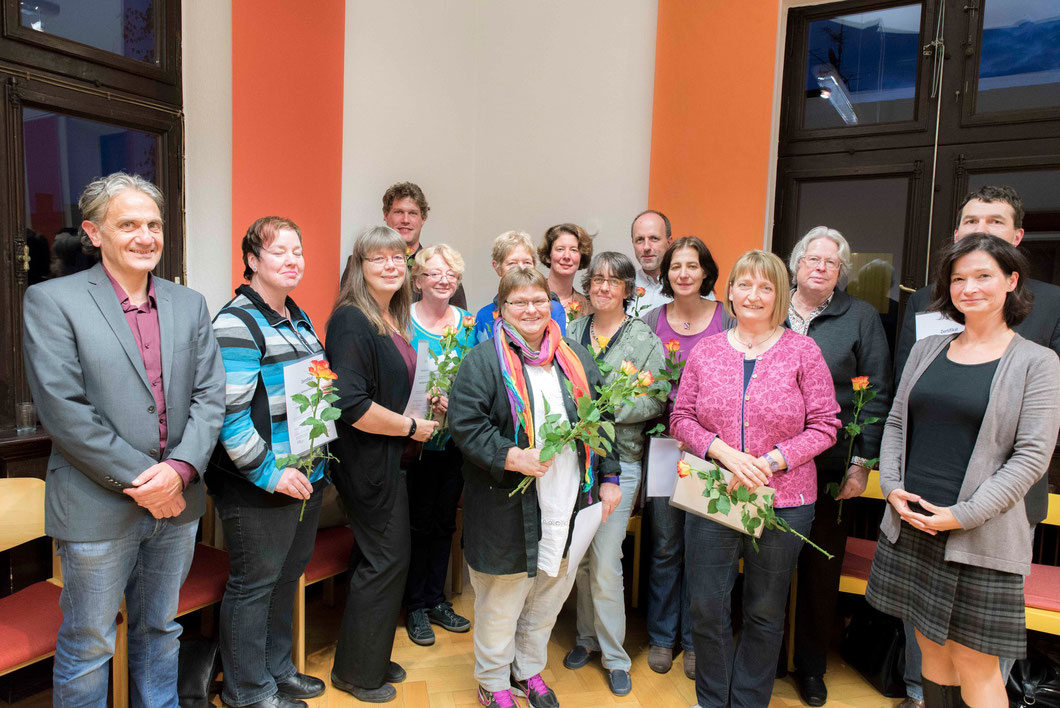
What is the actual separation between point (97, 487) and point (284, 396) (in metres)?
0.60

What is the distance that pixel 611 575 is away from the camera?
8.93 feet

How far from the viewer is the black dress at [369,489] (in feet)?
7.83

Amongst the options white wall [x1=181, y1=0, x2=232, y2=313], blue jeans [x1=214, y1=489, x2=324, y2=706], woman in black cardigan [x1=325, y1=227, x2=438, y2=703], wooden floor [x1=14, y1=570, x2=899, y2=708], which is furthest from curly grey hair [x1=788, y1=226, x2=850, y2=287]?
white wall [x1=181, y1=0, x2=232, y2=313]

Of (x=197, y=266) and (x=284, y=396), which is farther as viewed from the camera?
(x=197, y=266)

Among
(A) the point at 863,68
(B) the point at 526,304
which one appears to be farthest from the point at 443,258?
(A) the point at 863,68

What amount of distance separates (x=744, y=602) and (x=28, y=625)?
234 centimetres

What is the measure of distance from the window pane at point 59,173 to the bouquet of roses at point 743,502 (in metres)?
2.72

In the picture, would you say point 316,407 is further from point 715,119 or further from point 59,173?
point 715,119

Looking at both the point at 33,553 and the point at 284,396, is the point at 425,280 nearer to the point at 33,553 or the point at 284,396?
the point at 284,396

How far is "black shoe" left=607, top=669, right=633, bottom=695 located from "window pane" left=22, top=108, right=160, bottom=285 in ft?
9.41

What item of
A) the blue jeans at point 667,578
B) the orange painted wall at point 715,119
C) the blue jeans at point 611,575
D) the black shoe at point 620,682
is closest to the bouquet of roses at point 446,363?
the blue jeans at point 611,575

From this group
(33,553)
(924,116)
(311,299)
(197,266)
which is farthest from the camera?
(311,299)

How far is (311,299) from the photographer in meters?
3.93

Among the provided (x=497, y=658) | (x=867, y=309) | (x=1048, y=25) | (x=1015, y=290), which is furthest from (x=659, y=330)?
(x=1048, y=25)
